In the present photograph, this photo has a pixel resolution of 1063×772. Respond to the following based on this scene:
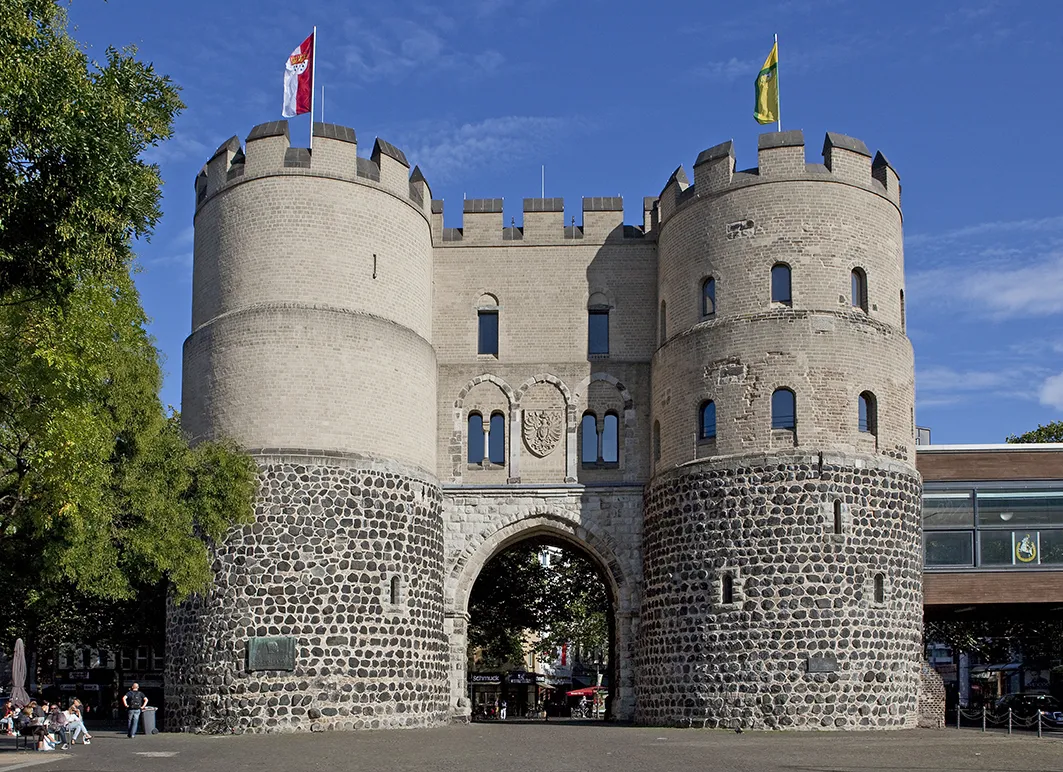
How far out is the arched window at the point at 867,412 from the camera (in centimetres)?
3384

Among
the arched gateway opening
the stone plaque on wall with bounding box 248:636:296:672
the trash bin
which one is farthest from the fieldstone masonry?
the arched gateway opening

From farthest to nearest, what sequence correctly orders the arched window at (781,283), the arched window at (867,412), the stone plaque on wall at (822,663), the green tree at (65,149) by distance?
1. the arched window at (781,283)
2. the arched window at (867,412)
3. the stone plaque on wall at (822,663)
4. the green tree at (65,149)

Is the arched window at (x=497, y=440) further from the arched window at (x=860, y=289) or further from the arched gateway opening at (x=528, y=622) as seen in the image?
the arched window at (x=860, y=289)

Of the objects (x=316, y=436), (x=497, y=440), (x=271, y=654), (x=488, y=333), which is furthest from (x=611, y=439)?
(x=271, y=654)

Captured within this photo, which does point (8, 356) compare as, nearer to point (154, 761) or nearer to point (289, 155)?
point (154, 761)

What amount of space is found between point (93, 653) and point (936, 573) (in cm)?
4158

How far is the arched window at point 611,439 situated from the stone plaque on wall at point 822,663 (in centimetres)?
821

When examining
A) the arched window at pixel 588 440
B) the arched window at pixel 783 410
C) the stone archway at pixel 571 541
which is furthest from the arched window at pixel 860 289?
the stone archway at pixel 571 541

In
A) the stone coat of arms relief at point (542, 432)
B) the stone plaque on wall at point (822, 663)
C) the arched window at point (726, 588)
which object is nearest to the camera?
the stone plaque on wall at point (822, 663)

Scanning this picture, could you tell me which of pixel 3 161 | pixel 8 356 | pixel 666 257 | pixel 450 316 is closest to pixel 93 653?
pixel 450 316

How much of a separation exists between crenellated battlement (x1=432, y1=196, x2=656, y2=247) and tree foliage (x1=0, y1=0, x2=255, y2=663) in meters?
9.80

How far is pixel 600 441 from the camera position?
38.1 meters

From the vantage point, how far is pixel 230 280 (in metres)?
35.0

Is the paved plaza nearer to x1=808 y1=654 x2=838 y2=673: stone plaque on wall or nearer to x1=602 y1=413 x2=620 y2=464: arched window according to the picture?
x1=808 y1=654 x2=838 y2=673: stone plaque on wall
